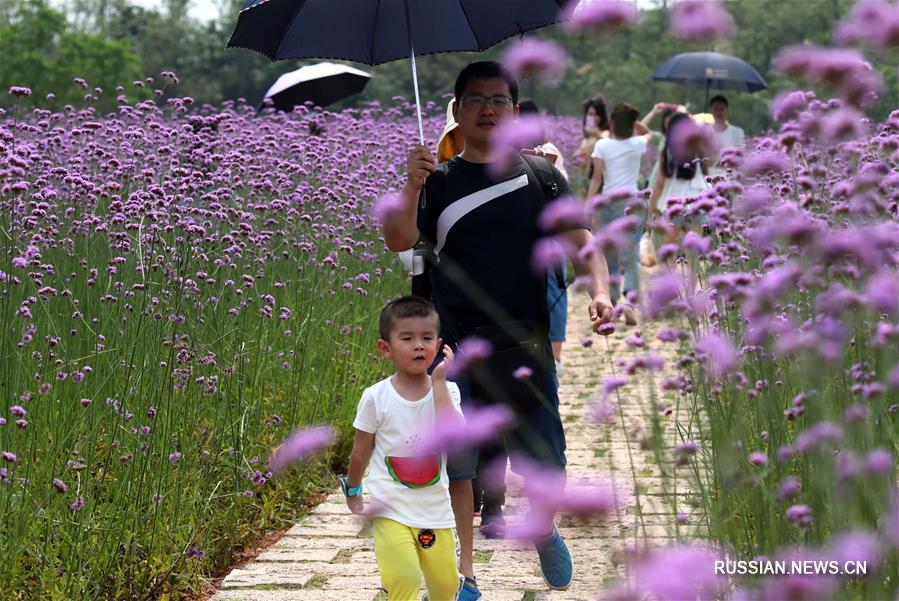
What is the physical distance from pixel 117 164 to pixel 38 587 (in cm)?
211

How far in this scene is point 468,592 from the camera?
4168 millimetres

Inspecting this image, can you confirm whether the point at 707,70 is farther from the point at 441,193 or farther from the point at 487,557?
the point at 441,193

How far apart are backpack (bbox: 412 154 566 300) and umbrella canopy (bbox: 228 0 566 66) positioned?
645 mm

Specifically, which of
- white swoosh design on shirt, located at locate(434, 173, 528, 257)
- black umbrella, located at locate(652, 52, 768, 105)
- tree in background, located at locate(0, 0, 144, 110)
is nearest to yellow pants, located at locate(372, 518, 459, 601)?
white swoosh design on shirt, located at locate(434, 173, 528, 257)

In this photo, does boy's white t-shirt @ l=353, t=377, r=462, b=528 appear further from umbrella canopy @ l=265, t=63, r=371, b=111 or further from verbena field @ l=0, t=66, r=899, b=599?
umbrella canopy @ l=265, t=63, r=371, b=111

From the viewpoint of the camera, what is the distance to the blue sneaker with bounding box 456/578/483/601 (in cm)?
415

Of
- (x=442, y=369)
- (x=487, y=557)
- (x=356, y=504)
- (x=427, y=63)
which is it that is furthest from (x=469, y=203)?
(x=427, y=63)

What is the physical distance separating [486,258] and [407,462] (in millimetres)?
844

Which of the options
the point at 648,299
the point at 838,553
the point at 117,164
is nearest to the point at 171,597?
the point at 117,164

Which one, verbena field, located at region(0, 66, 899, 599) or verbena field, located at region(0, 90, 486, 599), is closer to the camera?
verbena field, located at region(0, 66, 899, 599)

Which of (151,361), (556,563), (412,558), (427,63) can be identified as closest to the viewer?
(412,558)

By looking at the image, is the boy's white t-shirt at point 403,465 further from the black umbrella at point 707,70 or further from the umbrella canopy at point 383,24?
the black umbrella at point 707,70

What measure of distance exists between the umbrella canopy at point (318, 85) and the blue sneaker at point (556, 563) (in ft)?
35.5

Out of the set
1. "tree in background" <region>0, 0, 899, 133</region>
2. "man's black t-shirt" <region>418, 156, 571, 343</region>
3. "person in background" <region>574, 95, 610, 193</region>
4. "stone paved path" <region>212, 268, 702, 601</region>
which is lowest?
"stone paved path" <region>212, 268, 702, 601</region>
